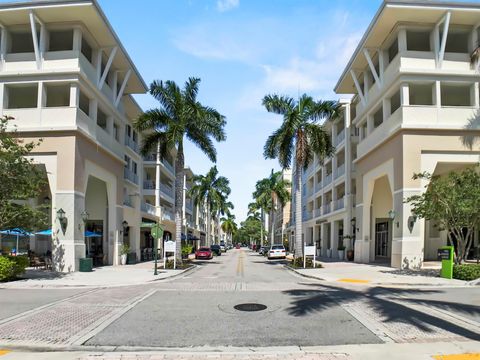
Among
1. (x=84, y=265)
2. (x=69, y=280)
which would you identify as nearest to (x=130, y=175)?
(x=84, y=265)

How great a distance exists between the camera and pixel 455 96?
28.9 m

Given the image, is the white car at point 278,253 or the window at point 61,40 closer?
the window at point 61,40

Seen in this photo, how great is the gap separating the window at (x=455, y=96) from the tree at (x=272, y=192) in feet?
132

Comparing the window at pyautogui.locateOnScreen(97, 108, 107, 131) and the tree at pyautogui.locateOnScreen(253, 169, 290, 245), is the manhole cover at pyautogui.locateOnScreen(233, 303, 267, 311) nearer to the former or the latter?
the window at pyautogui.locateOnScreen(97, 108, 107, 131)

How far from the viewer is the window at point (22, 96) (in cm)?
2766

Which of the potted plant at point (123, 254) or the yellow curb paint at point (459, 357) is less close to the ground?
the yellow curb paint at point (459, 357)

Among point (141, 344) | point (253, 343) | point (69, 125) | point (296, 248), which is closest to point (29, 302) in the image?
point (141, 344)

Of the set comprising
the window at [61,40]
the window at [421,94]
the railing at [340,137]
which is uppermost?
the window at [61,40]

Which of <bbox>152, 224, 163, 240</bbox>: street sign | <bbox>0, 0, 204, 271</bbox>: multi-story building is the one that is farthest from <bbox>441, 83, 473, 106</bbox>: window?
<bbox>0, 0, 204, 271</bbox>: multi-story building

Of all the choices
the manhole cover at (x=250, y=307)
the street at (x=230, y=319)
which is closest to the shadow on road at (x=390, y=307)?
the street at (x=230, y=319)

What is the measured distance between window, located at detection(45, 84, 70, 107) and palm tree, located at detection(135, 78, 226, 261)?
486 cm

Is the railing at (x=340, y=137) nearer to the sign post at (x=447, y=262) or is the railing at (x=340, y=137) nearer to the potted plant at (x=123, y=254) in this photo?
the potted plant at (x=123, y=254)

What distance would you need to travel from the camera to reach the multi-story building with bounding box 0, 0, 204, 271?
80.7 ft

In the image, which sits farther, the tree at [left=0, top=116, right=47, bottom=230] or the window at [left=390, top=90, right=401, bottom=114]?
the window at [left=390, top=90, right=401, bottom=114]
